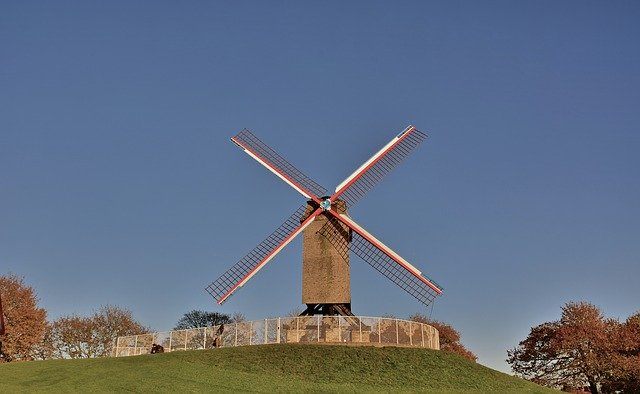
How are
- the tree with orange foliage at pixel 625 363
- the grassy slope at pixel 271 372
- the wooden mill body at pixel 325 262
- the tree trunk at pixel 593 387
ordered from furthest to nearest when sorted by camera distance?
1. the tree trunk at pixel 593 387
2. the tree with orange foliage at pixel 625 363
3. the wooden mill body at pixel 325 262
4. the grassy slope at pixel 271 372

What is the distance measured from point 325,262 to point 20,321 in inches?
1504

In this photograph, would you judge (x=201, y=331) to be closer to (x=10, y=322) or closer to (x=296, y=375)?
(x=296, y=375)

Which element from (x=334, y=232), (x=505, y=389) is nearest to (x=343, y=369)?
(x=505, y=389)

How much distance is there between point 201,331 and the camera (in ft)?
126

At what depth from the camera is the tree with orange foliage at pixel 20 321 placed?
57.8 m

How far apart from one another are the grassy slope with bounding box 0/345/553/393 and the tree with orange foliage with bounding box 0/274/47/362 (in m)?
28.0

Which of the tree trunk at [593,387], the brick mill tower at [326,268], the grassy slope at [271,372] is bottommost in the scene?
the grassy slope at [271,372]

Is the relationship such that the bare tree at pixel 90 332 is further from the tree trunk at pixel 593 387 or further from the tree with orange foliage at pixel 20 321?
the tree trunk at pixel 593 387

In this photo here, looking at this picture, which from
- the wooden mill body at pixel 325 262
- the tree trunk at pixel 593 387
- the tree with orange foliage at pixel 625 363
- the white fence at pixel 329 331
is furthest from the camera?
the tree trunk at pixel 593 387

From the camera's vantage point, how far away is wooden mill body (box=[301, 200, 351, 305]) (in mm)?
36469

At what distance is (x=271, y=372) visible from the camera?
1141 inches

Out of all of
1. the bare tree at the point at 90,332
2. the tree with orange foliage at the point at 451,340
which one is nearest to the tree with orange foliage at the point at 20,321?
the bare tree at the point at 90,332

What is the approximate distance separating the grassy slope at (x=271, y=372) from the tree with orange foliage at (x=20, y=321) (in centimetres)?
2800

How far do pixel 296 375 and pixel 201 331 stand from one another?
11966 mm
